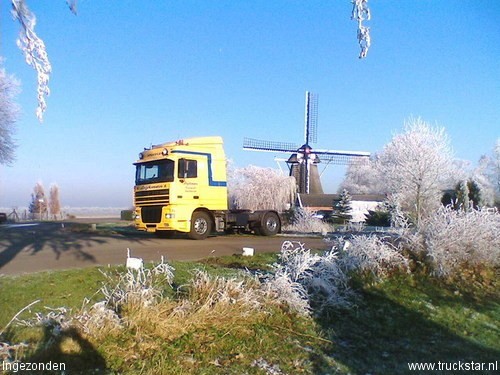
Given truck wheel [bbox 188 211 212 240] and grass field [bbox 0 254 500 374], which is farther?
truck wheel [bbox 188 211 212 240]

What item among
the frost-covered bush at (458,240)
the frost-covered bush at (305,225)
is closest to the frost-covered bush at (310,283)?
the frost-covered bush at (458,240)

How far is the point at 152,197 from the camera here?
55.4 feet

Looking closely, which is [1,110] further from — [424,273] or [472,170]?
[472,170]

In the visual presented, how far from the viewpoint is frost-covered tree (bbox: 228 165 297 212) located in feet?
131

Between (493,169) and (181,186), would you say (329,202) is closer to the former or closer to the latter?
(493,169)

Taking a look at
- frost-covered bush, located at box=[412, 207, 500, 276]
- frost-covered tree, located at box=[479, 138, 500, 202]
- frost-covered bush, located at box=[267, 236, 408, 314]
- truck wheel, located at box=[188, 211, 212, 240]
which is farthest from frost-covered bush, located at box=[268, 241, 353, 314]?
frost-covered tree, located at box=[479, 138, 500, 202]

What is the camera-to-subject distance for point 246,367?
4.87m

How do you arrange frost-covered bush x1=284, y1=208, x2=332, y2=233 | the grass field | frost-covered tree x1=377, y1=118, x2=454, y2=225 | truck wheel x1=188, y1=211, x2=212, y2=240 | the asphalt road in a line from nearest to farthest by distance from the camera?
the grass field, the asphalt road, truck wheel x1=188, y1=211, x2=212, y2=240, frost-covered bush x1=284, y1=208, x2=332, y2=233, frost-covered tree x1=377, y1=118, x2=454, y2=225

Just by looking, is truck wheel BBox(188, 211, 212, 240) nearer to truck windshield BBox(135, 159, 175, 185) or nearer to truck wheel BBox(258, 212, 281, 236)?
truck windshield BBox(135, 159, 175, 185)

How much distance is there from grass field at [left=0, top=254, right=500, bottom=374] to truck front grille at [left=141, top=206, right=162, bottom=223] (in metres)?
8.59

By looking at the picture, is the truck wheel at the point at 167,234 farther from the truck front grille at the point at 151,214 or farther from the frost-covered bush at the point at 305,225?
Result: the frost-covered bush at the point at 305,225

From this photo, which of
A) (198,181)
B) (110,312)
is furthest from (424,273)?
(198,181)

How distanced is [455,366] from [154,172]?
13.4m

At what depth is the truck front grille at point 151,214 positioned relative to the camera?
1661 cm
